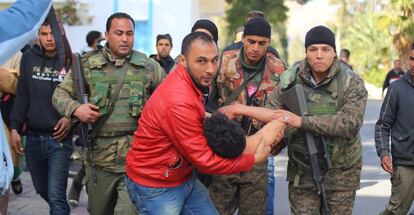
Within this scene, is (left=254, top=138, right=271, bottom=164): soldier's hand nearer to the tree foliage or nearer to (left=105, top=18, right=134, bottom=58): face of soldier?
Result: (left=105, top=18, right=134, bottom=58): face of soldier

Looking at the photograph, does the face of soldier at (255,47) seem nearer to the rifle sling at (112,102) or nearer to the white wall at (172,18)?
the rifle sling at (112,102)

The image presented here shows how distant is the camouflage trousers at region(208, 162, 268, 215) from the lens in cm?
566

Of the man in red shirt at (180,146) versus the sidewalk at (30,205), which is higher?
the man in red shirt at (180,146)

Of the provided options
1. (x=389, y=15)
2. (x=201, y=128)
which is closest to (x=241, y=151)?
(x=201, y=128)

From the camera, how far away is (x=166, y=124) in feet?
13.0

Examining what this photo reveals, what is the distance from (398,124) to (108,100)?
2.70 metres

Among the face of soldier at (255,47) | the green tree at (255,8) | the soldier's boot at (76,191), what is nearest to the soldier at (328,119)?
the face of soldier at (255,47)

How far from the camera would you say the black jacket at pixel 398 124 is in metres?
6.15

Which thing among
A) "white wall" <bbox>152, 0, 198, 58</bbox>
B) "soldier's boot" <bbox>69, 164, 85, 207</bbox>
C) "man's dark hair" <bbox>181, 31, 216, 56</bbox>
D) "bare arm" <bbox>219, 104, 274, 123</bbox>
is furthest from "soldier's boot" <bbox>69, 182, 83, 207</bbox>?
"white wall" <bbox>152, 0, 198, 58</bbox>

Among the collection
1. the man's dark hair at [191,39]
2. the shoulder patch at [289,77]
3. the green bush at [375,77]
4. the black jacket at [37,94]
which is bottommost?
the green bush at [375,77]

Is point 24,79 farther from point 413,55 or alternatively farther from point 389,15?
point 389,15

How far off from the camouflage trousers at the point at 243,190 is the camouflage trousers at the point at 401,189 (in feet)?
4.39

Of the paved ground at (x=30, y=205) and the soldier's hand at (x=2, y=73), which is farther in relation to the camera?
the paved ground at (x=30, y=205)

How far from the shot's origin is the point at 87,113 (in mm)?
5074
